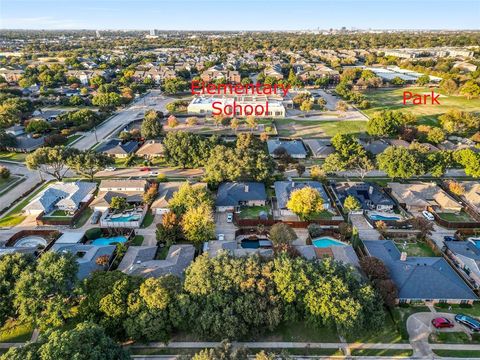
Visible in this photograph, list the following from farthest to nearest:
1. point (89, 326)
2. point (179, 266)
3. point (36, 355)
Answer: point (179, 266), point (89, 326), point (36, 355)

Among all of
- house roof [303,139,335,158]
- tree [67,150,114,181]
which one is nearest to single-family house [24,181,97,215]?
tree [67,150,114,181]

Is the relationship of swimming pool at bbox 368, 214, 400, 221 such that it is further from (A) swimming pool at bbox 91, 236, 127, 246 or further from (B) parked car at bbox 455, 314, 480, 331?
(A) swimming pool at bbox 91, 236, 127, 246

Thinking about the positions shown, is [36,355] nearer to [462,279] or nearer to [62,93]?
[462,279]

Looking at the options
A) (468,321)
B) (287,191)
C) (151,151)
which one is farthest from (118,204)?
(468,321)

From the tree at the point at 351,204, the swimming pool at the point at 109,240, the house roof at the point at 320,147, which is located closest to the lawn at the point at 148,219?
the swimming pool at the point at 109,240

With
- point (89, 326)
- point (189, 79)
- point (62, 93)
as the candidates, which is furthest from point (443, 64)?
point (89, 326)

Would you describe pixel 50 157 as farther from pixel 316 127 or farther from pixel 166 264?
pixel 316 127

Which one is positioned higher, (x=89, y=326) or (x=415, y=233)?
(x=89, y=326)
